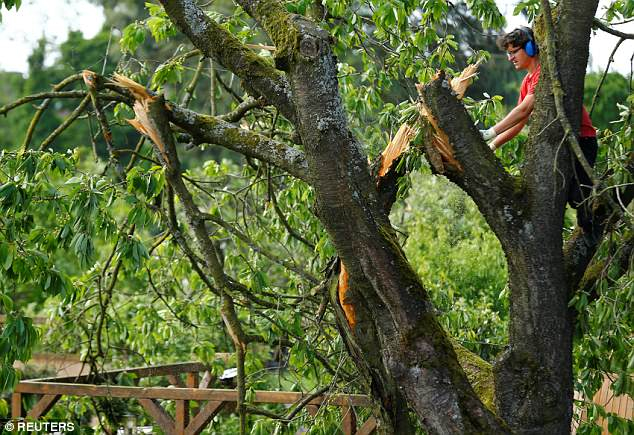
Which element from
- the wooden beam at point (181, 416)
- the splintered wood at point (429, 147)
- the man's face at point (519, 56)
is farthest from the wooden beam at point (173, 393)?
the man's face at point (519, 56)

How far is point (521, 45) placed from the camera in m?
4.70

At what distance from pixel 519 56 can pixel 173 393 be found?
3556mm

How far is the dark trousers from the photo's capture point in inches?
176

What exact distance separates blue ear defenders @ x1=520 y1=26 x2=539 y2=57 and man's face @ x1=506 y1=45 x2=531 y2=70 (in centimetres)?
2

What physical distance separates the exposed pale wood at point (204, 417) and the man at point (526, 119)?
292 centimetres

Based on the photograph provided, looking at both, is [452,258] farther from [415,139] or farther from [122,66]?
[415,139]

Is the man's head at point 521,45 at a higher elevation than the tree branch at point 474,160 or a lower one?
higher

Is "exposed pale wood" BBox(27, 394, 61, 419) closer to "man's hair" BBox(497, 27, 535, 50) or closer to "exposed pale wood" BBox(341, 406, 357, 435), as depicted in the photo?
"exposed pale wood" BBox(341, 406, 357, 435)

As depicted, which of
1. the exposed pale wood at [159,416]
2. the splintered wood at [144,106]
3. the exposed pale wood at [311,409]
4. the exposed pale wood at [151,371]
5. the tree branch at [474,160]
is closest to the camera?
the tree branch at [474,160]

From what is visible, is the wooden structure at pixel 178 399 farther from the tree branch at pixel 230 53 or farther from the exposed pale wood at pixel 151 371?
the tree branch at pixel 230 53

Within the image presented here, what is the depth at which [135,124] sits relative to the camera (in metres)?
5.03

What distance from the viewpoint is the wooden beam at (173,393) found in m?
5.86

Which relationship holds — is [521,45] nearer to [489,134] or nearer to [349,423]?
[489,134]

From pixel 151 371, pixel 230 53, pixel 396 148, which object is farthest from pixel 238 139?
pixel 151 371
